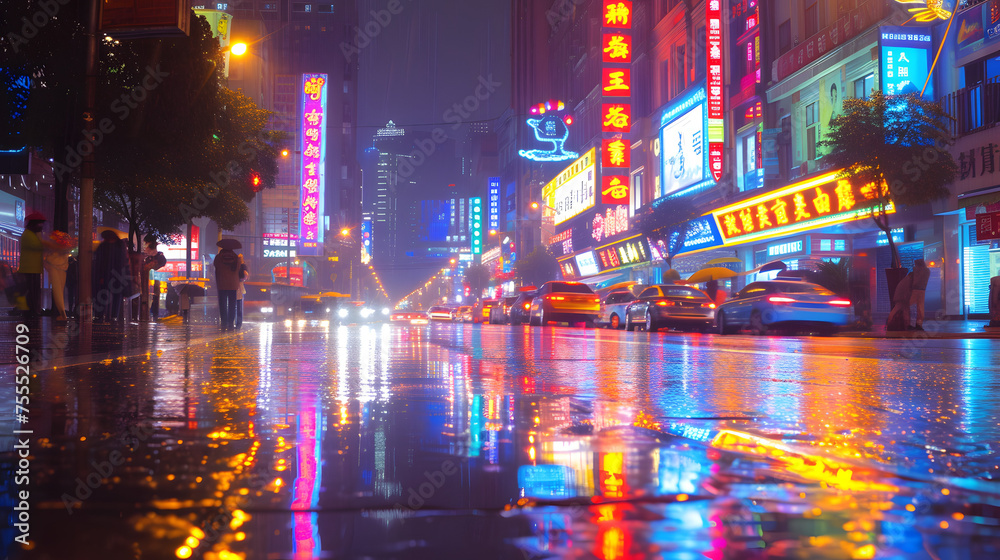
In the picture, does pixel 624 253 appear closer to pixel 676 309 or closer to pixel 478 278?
pixel 676 309

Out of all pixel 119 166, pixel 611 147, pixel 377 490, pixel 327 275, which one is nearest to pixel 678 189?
pixel 611 147

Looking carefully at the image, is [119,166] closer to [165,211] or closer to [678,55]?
[165,211]

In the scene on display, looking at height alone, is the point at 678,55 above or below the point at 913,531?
above

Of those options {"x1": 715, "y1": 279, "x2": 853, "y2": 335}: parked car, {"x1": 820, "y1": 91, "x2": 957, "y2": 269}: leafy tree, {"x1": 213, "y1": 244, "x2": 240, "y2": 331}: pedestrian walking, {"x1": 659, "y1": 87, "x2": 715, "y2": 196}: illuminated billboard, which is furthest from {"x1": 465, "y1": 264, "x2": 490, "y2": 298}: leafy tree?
{"x1": 213, "y1": 244, "x2": 240, "y2": 331}: pedestrian walking

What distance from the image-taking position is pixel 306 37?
116312 mm

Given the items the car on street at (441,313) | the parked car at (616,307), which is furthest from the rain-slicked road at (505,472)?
the car on street at (441,313)

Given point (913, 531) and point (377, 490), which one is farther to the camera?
point (377, 490)

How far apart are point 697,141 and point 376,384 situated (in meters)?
35.9

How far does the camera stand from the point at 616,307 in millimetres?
27328

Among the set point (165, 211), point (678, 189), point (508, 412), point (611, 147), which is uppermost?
point (611, 147)

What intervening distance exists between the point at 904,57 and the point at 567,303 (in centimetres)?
1320

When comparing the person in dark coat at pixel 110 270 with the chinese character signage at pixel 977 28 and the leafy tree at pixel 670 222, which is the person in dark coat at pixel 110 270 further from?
the leafy tree at pixel 670 222

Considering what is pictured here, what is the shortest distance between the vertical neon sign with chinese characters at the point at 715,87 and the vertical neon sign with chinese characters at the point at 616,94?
12.3 metres

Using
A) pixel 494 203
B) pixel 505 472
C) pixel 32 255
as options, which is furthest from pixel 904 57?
pixel 494 203
